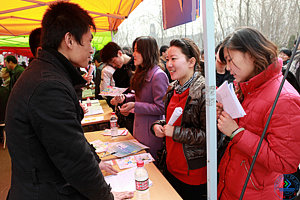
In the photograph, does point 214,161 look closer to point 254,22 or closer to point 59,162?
point 59,162

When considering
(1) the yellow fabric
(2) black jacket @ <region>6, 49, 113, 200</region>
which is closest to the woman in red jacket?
(2) black jacket @ <region>6, 49, 113, 200</region>

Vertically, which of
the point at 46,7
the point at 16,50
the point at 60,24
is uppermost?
the point at 16,50

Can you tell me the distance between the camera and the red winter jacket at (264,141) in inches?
36.8

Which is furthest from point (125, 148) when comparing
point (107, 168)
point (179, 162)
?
point (179, 162)

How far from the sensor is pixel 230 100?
0.97 metres

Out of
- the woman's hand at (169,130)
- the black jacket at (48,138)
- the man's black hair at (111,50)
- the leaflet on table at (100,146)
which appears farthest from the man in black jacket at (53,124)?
the man's black hair at (111,50)

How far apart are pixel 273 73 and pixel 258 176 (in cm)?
56

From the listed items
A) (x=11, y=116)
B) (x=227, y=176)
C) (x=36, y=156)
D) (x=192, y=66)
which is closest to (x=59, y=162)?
(x=36, y=156)

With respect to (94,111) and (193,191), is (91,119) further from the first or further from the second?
(193,191)

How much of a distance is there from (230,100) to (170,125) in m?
0.57

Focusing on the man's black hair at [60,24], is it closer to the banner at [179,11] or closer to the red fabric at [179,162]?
the banner at [179,11]

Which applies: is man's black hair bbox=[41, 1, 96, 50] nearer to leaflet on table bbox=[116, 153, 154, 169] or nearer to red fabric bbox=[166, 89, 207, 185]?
red fabric bbox=[166, 89, 207, 185]

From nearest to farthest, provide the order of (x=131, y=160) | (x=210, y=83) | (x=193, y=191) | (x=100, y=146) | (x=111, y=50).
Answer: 1. (x=210, y=83)
2. (x=193, y=191)
3. (x=131, y=160)
4. (x=100, y=146)
5. (x=111, y=50)

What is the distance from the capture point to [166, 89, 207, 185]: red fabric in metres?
1.52
